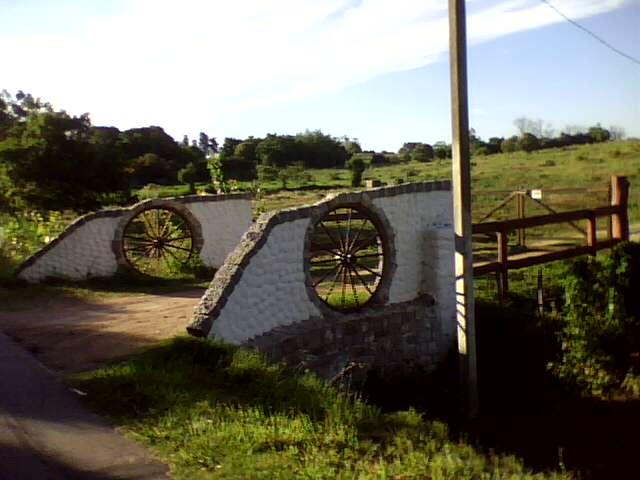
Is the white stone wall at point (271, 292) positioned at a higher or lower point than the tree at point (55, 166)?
lower

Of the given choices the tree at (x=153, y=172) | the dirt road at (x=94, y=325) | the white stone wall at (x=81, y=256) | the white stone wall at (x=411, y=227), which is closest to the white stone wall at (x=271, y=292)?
the dirt road at (x=94, y=325)

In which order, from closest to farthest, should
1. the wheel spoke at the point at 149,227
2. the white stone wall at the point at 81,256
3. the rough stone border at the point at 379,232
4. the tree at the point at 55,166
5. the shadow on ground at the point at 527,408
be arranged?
the shadow on ground at the point at 527,408
the rough stone border at the point at 379,232
the white stone wall at the point at 81,256
the wheel spoke at the point at 149,227
the tree at the point at 55,166

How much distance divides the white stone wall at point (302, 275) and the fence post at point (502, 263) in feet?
2.49

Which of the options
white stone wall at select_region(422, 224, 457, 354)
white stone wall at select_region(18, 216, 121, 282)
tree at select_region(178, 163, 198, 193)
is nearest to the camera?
white stone wall at select_region(422, 224, 457, 354)

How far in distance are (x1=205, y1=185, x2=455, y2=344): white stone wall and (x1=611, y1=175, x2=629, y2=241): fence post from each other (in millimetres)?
3444

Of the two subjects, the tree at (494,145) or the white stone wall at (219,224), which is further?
the tree at (494,145)

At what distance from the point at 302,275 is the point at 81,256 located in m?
5.92

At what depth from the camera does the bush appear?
368 inches

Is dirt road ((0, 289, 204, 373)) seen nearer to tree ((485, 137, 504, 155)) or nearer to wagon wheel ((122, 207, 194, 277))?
wagon wheel ((122, 207, 194, 277))

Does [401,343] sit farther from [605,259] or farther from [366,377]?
[605,259]

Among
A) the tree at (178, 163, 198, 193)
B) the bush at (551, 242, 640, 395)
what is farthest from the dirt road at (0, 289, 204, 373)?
the tree at (178, 163, 198, 193)

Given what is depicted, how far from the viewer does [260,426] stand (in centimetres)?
555

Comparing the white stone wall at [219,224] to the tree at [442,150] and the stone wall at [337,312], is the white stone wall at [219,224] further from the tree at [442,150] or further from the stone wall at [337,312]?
the tree at [442,150]

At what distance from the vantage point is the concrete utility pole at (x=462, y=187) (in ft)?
28.8
